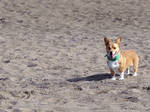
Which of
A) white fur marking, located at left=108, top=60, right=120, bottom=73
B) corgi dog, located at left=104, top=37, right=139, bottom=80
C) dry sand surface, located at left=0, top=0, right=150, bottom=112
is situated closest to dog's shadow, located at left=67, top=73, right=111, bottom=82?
dry sand surface, located at left=0, top=0, right=150, bottom=112

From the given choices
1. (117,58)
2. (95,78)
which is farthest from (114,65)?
(95,78)

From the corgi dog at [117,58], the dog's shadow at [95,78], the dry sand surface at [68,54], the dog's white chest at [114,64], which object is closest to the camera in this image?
the dry sand surface at [68,54]

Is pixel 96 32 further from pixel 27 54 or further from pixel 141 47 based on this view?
pixel 27 54

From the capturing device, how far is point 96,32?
1178 centimetres

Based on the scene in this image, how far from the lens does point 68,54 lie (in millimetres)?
8977

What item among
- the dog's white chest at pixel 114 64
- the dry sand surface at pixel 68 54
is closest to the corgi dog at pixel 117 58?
the dog's white chest at pixel 114 64

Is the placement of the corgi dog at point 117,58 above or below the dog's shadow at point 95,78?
above

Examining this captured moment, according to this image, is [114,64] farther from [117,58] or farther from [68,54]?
[68,54]

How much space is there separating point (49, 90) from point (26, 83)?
0.68 m

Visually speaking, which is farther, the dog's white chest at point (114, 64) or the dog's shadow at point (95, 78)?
the dog's shadow at point (95, 78)

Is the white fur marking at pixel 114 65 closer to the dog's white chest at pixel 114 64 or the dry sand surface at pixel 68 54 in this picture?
the dog's white chest at pixel 114 64

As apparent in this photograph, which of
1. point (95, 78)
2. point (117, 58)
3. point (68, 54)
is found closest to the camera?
point (117, 58)

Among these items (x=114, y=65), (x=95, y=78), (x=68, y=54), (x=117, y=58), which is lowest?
(x=68, y=54)

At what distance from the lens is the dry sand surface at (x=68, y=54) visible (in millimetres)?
5621
